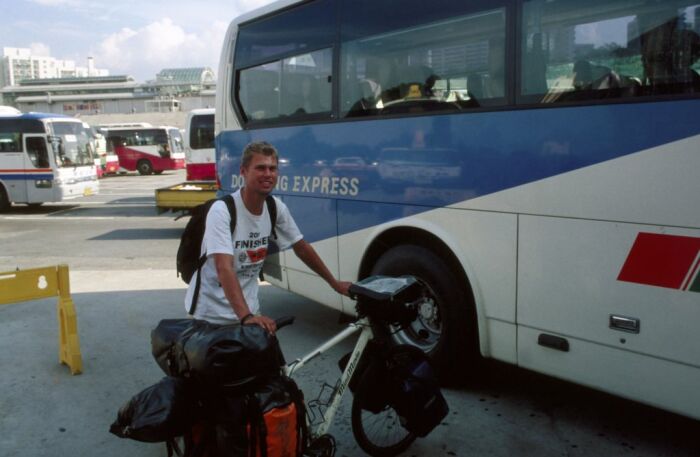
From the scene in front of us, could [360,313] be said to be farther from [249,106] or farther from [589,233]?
[249,106]

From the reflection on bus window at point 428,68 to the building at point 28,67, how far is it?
161035mm

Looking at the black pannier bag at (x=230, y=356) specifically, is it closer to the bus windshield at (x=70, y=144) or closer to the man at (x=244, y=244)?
the man at (x=244, y=244)

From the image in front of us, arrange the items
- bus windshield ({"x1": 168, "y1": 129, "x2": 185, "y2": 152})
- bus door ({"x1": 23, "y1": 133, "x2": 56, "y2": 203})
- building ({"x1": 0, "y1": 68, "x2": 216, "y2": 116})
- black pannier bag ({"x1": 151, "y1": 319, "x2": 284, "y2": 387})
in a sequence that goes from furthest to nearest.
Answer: building ({"x1": 0, "y1": 68, "x2": 216, "y2": 116}) → bus windshield ({"x1": 168, "y1": 129, "x2": 185, "y2": 152}) → bus door ({"x1": 23, "y1": 133, "x2": 56, "y2": 203}) → black pannier bag ({"x1": 151, "y1": 319, "x2": 284, "y2": 387})

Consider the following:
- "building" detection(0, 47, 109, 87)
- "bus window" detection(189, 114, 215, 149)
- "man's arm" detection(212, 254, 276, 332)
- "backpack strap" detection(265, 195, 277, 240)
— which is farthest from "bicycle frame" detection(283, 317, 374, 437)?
"building" detection(0, 47, 109, 87)

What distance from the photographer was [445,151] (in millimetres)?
4160

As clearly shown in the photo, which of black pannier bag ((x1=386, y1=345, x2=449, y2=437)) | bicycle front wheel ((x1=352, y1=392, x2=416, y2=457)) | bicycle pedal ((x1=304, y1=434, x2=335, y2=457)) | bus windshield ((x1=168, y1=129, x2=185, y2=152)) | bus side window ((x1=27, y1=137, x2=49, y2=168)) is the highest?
bus windshield ((x1=168, y1=129, x2=185, y2=152))

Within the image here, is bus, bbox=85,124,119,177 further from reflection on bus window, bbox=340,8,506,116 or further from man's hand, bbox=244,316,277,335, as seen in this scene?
man's hand, bbox=244,316,277,335

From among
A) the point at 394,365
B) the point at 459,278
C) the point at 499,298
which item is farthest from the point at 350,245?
the point at 394,365

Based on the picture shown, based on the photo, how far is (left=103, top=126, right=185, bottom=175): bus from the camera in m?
36.7

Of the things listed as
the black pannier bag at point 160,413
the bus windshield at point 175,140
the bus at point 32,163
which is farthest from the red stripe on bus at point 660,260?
the bus windshield at point 175,140

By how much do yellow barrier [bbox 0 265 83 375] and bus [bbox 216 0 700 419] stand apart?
6.61 feet

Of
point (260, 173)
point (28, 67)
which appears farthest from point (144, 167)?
point (28, 67)

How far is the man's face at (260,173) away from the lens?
10.1 feet

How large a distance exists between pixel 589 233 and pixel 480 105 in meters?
1.10
